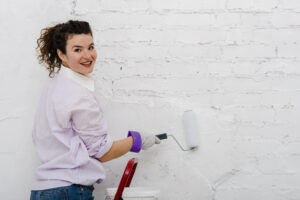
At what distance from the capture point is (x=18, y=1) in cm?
162

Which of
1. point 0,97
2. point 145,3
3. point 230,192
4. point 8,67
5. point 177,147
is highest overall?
point 145,3

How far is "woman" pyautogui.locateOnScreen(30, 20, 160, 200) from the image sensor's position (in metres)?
1.32

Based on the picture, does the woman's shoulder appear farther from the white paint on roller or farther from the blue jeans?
the white paint on roller

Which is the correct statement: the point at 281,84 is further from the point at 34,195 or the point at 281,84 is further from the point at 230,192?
the point at 34,195

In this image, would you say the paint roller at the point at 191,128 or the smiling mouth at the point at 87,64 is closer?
the smiling mouth at the point at 87,64

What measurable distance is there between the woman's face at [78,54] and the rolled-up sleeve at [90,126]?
0.14 meters

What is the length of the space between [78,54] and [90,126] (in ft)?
0.99

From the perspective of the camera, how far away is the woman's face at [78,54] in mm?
1411

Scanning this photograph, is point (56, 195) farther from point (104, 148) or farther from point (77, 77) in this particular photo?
point (77, 77)

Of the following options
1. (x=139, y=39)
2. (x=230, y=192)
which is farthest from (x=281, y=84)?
(x=139, y=39)

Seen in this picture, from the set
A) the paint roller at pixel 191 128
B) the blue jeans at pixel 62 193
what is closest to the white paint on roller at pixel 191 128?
the paint roller at pixel 191 128

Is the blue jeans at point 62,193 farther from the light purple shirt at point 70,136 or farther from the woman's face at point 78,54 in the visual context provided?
the woman's face at point 78,54

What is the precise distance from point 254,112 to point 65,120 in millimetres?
902

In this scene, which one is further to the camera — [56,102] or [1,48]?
[1,48]
